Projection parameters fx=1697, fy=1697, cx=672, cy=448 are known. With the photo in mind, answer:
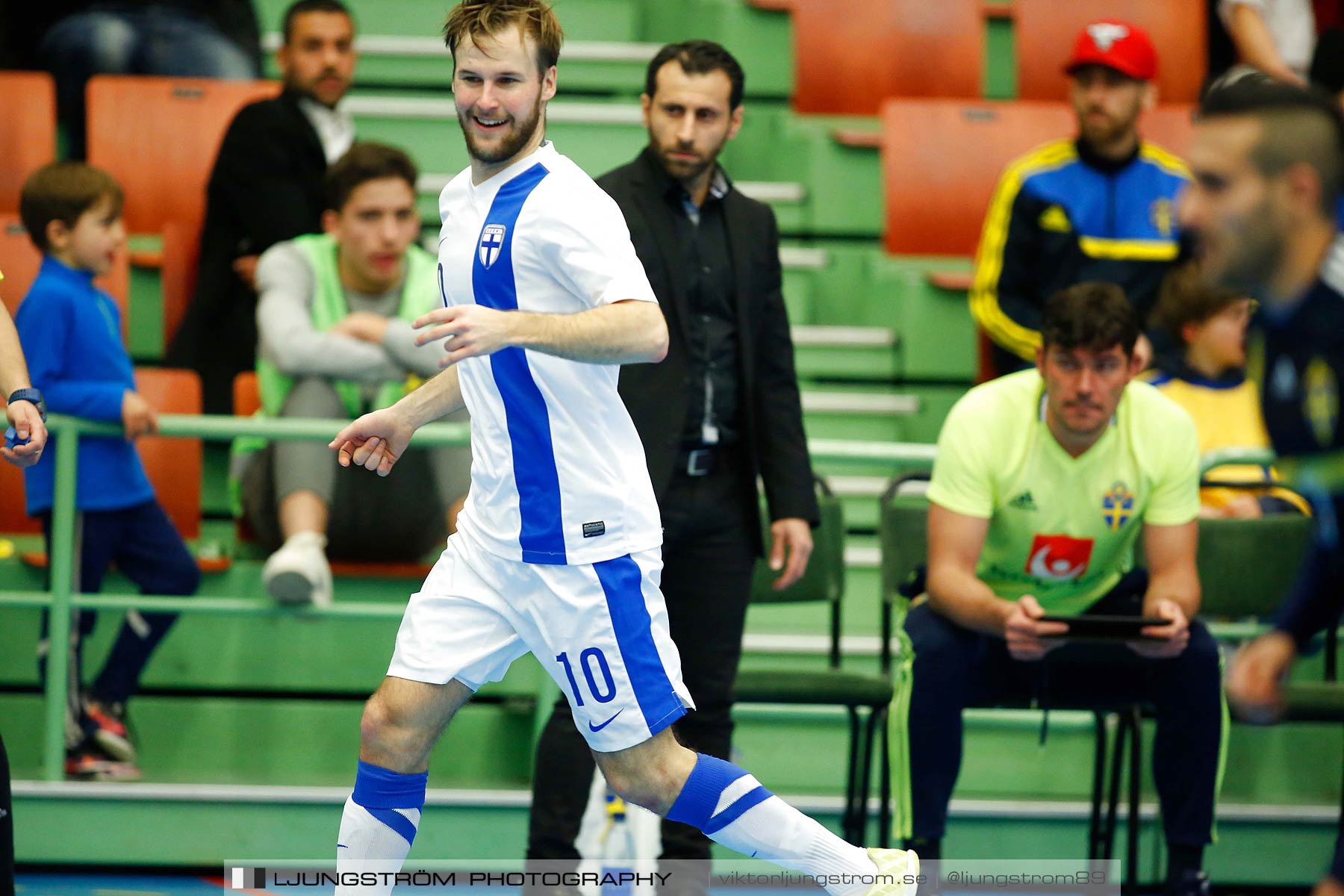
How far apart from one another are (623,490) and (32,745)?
2713mm

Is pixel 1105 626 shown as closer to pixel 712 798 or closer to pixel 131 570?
pixel 712 798

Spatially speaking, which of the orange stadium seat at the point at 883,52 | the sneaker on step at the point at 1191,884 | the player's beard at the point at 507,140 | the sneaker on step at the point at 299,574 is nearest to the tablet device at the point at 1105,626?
the sneaker on step at the point at 1191,884

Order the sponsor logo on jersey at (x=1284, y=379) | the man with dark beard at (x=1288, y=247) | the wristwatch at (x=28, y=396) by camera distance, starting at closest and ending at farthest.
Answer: the man with dark beard at (x=1288, y=247), the sponsor logo on jersey at (x=1284, y=379), the wristwatch at (x=28, y=396)

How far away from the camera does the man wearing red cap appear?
5.88 meters

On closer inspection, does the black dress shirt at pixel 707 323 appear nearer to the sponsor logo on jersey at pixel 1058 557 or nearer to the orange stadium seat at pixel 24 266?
the sponsor logo on jersey at pixel 1058 557

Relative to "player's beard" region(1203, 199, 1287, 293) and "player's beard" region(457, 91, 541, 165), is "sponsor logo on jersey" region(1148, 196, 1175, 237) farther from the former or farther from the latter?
"player's beard" region(1203, 199, 1287, 293)

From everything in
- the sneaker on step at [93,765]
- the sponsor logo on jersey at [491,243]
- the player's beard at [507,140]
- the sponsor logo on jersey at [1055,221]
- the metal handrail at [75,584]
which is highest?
the player's beard at [507,140]

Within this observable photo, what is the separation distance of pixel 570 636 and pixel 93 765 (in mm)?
2159

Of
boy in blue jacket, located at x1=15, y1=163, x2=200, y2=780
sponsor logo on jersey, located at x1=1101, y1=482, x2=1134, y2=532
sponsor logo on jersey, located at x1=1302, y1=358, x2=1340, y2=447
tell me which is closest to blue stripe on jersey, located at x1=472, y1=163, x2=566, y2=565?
sponsor logo on jersey, located at x1=1302, y1=358, x2=1340, y2=447

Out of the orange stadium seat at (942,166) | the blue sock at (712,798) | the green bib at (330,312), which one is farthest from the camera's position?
the orange stadium seat at (942,166)

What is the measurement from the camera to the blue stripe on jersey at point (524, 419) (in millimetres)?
3129

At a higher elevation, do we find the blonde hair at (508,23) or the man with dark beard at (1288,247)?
the blonde hair at (508,23)

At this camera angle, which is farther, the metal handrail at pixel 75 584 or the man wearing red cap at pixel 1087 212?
the man wearing red cap at pixel 1087 212

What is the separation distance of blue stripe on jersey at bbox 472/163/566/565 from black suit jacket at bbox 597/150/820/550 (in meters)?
0.69
